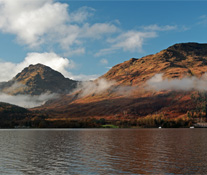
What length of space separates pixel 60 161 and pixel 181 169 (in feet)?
82.2

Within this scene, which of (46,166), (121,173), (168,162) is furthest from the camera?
(168,162)

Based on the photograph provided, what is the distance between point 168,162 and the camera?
2015 inches

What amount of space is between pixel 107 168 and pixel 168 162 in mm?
14308

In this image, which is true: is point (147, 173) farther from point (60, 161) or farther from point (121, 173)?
point (60, 161)

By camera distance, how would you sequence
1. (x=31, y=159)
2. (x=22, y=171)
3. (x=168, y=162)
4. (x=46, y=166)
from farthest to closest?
(x=31, y=159)
(x=168, y=162)
(x=46, y=166)
(x=22, y=171)

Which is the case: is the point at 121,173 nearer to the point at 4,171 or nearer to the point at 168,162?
the point at 168,162

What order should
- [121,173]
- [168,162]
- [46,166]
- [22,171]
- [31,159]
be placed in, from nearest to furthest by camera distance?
[121,173] < [22,171] < [46,166] < [168,162] < [31,159]

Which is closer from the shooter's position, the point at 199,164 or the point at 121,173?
the point at 121,173

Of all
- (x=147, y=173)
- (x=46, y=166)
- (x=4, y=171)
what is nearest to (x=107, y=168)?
(x=147, y=173)

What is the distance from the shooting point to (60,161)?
52969 mm

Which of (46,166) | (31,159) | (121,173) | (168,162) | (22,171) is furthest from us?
(31,159)

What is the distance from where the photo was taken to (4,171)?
43.2 meters

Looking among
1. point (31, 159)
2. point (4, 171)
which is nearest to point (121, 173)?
point (4, 171)

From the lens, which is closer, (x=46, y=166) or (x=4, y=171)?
(x=4, y=171)
